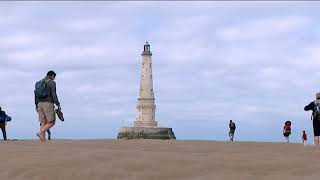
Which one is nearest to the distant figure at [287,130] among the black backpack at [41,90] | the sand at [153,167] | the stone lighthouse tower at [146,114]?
the black backpack at [41,90]

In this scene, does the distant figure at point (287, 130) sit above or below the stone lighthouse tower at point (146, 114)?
below

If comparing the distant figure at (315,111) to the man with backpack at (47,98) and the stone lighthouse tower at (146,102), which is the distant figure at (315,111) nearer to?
the man with backpack at (47,98)

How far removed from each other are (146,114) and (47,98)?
56.3m

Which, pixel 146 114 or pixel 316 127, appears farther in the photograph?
pixel 146 114

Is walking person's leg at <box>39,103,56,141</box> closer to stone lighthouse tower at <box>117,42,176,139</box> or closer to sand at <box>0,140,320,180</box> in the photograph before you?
sand at <box>0,140,320,180</box>

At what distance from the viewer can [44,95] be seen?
13.4 metres

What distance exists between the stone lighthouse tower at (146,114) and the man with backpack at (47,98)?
51.2 m

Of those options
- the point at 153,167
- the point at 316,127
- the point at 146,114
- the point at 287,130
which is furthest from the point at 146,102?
the point at 153,167

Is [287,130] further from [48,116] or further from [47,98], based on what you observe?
[47,98]

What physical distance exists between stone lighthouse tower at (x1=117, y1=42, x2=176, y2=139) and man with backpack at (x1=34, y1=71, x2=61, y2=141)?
51188 millimetres

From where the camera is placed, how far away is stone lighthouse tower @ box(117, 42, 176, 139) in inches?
2598

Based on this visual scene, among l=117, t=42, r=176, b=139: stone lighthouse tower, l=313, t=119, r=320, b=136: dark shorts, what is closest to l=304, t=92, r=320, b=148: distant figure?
l=313, t=119, r=320, b=136: dark shorts

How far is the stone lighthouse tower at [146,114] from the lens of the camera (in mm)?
66000

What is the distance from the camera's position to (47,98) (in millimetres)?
13391
